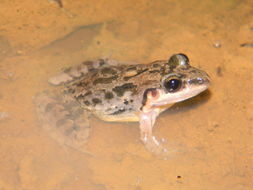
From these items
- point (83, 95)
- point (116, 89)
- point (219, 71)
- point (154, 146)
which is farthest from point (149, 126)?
point (219, 71)

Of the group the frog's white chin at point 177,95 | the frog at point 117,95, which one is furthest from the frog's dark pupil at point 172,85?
the frog's white chin at point 177,95

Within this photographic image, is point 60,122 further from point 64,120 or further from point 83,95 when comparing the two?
point 83,95

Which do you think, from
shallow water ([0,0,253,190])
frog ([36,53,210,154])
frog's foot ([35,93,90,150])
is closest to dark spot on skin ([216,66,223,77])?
shallow water ([0,0,253,190])

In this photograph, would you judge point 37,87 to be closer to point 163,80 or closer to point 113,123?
point 113,123

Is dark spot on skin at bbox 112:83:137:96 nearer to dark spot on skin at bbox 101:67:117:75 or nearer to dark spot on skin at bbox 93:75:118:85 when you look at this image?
dark spot on skin at bbox 93:75:118:85

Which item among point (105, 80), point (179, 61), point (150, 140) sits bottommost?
point (150, 140)

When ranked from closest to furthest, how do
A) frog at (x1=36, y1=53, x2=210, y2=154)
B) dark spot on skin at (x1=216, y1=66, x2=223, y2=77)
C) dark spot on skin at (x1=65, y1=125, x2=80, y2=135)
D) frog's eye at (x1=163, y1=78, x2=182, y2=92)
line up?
1. frog's eye at (x1=163, y1=78, x2=182, y2=92)
2. frog at (x1=36, y1=53, x2=210, y2=154)
3. dark spot on skin at (x1=65, y1=125, x2=80, y2=135)
4. dark spot on skin at (x1=216, y1=66, x2=223, y2=77)

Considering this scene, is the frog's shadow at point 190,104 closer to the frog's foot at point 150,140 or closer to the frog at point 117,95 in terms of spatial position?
the frog at point 117,95
